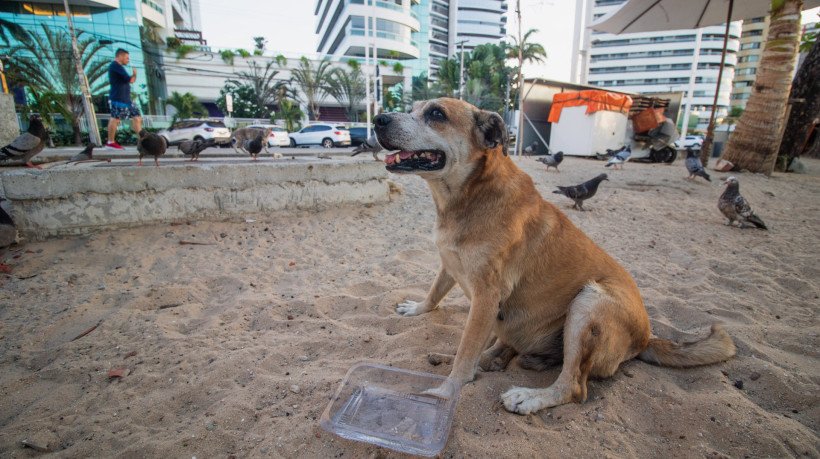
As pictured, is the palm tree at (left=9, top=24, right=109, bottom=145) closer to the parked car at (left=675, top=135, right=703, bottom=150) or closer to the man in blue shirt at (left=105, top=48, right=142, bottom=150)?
the man in blue shirt at (left=105, top=48, right=142, bottom=150)

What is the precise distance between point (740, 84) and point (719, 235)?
324ft

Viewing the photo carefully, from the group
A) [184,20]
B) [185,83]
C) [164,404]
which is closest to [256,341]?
[164,404]

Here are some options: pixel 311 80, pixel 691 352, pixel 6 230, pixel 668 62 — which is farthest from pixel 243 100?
pixel 668 62

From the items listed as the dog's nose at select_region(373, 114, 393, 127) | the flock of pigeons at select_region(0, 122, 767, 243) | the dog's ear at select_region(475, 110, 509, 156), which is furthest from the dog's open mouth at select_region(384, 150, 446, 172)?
the flock of pigeons at select_region(0, 122, 767, 243)

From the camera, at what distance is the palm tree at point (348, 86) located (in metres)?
47.3

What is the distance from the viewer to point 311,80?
153 feet

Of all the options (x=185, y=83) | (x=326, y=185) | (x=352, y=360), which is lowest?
(x=352, y=360)

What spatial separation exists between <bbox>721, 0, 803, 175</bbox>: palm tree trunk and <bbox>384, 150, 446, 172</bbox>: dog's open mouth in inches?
480

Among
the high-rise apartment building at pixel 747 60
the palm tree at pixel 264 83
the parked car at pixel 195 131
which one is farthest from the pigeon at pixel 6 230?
the high-rise apartment building at pixel 747 60

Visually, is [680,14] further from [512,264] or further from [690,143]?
[690,143]

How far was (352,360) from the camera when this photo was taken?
7.98 feet

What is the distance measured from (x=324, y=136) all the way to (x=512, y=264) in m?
24.1

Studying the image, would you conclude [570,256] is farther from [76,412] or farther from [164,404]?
[76,412]

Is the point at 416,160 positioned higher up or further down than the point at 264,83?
further down
